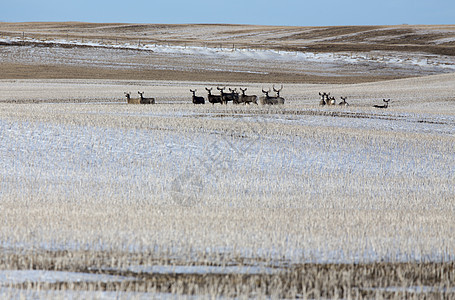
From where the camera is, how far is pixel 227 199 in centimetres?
1252

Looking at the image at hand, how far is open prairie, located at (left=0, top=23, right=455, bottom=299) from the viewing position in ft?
23.8

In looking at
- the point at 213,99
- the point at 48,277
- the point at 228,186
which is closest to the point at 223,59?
the point at 213,99

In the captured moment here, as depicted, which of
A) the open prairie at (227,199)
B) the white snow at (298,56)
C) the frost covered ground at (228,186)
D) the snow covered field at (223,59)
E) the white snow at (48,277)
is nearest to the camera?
the white snow at (48,277)

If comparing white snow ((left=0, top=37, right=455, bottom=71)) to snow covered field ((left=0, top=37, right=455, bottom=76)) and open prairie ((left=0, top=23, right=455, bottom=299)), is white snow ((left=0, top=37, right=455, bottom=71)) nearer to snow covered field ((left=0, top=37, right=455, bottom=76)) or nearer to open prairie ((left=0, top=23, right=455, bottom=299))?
snow covered field ((left=0, top=37, right=455, bottom=76))

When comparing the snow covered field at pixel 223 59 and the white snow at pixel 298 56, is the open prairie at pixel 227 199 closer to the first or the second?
the snow covered field at pixel 223 59

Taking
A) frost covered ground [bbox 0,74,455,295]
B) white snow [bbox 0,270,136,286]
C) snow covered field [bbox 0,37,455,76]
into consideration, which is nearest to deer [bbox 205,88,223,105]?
frost covered ground [bbox 0,74,455,295]

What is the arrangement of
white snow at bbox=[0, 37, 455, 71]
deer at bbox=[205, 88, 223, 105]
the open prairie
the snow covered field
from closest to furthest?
the open prairie
deer at bbox=[205, 88, 223, 105]
the snow covered field
white snow at bbox=[0, 37, 455, 71]

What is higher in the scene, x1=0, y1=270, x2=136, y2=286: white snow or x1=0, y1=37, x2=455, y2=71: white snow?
x1=0, y1=37, x2=455, y2=71: white snow

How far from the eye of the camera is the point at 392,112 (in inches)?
1046

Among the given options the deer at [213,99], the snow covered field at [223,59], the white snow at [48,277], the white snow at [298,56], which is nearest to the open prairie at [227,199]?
the white snow at [48,277]

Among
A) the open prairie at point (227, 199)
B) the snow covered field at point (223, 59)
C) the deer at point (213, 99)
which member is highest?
the snow covered field at point (223, 59)

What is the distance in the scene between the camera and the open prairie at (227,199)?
7246mm

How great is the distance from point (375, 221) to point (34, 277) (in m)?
5.38

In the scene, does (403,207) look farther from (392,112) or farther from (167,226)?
(392,112)
